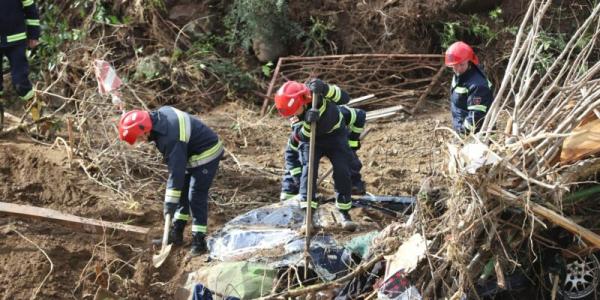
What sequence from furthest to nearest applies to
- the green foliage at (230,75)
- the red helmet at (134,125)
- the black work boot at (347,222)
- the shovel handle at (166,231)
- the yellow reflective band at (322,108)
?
the green foliage at (230,75) → the black work boot at (347,222) → the yellow reflective band at (322,108) → the shovel handle at (166,231) → the red helmet at (134,125)

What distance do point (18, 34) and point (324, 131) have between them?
11.3 ft

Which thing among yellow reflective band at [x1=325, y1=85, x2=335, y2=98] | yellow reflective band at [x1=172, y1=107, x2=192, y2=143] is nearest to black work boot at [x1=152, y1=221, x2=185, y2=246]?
yellow reflective band at [x1=172, y1=107, x2=192, y2=143]

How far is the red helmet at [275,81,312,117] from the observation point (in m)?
6.63

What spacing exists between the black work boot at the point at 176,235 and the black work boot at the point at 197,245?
177 mm

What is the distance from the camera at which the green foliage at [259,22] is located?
34.9 ft

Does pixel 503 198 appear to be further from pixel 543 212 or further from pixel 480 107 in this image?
pixel 480 107

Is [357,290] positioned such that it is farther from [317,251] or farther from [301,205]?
[301,205]

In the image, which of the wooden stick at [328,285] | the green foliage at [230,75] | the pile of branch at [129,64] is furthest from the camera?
the green foliage at [230,75]

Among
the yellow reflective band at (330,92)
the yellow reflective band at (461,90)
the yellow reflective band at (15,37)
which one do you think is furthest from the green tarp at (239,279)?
the yellow reflective band at (15,37)

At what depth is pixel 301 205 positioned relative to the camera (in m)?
7.12

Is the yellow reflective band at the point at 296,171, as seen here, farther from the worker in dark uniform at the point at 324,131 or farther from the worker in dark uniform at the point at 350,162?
the worker in dark uniform at the point at 324,131

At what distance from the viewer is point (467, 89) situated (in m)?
7.59

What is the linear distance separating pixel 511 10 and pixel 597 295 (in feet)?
18.7

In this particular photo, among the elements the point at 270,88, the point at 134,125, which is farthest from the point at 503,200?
the point at 270,88
